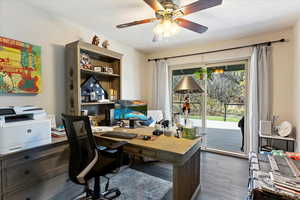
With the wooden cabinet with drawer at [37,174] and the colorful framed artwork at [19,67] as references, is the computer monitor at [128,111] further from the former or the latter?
the colorful framed artwork at [19,67]

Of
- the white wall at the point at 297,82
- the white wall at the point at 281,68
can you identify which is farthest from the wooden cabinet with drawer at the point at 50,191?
the white wall at the point at 281,68

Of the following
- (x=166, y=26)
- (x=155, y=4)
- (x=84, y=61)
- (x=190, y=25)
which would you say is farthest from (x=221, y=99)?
(x=84, y=61)

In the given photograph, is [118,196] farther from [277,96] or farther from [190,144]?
[277,96]

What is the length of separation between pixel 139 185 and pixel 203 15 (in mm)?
2671

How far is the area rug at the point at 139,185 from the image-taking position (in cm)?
190

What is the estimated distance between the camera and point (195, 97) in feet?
12.1

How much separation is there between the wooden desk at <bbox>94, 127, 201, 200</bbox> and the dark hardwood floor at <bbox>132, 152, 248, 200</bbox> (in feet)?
1.02

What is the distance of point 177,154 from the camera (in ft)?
4.43

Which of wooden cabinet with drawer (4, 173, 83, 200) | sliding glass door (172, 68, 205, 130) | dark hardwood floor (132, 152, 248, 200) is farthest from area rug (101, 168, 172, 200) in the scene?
sliding glass door (172, 68, 205, 130)

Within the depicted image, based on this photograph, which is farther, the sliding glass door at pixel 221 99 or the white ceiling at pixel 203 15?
the sliding glass door at pixel 221 99

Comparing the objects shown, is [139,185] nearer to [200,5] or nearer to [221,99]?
[200,5]

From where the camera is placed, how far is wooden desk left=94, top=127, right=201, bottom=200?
141 cm

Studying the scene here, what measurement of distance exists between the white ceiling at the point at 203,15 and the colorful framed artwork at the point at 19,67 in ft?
2.02

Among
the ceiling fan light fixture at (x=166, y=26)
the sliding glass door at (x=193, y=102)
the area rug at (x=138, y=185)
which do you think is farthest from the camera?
the sliding glass door at (x=193, y=102)
